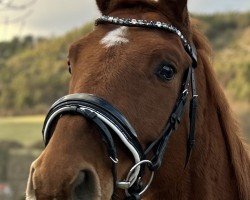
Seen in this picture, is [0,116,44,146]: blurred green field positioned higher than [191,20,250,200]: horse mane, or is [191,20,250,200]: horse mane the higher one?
[191,20,250,200]: horse mane

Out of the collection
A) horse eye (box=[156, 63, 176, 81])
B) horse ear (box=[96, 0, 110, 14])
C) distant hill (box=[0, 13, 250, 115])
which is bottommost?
distant hill (box=[0, 13, 250, 115])

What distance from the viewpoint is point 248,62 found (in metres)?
31.3

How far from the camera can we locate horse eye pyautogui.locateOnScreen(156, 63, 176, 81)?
12.8ft

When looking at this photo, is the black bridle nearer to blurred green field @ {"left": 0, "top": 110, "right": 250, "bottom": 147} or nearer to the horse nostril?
the horse nostril

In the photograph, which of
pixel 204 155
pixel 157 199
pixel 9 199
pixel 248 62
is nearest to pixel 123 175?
pixel 157 199

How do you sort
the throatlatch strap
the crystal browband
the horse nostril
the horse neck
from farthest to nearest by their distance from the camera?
1. the horse neck
2. the throatlatch strap
3. the crystal browband
4. the horse nostril

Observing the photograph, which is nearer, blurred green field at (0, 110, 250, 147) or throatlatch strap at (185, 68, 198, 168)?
throatlatch strap at (185, 68, 198, 168)

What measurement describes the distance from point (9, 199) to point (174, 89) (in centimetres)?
1495

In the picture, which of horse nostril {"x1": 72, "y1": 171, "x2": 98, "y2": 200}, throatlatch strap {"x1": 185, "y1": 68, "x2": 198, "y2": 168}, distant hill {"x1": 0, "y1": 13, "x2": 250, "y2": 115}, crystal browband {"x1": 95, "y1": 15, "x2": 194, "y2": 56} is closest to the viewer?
horse nostril {"x1": 72, "y1": 171, "x2": 98, "y2": 200}

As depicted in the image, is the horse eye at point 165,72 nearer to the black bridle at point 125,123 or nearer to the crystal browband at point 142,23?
the black bridle at point 125,123

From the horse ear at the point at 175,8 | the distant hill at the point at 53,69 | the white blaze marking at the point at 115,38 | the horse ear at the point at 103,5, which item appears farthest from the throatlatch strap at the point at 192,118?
the distant hill at the point at 53,69

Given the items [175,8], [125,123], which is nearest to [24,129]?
[175,8]

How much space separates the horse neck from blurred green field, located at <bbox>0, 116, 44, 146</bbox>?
18.9m

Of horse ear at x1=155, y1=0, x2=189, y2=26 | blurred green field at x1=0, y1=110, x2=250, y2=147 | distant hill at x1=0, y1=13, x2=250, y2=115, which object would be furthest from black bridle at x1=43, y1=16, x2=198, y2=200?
distant hill at x1=0, y1=13, x2=250, y2=115
